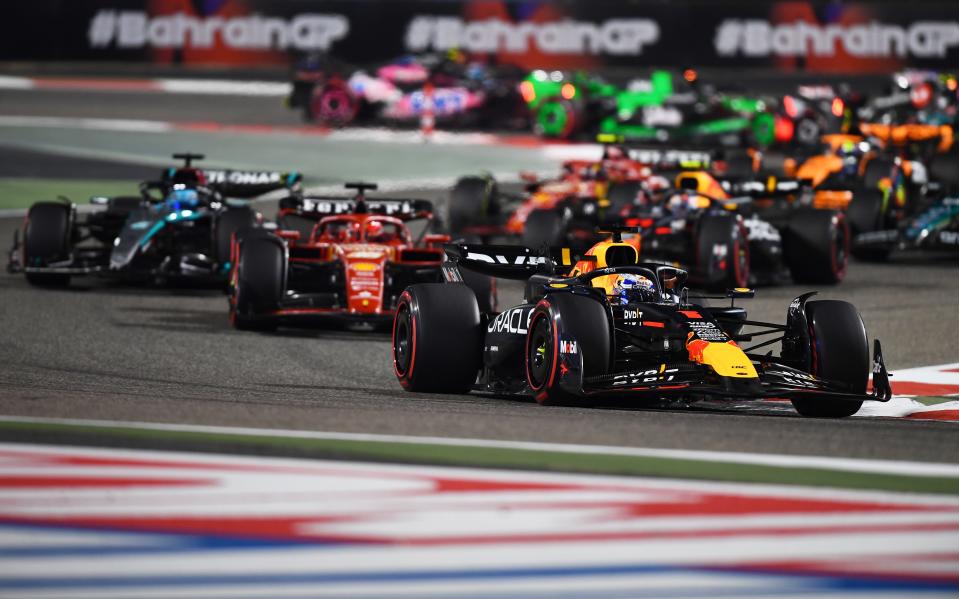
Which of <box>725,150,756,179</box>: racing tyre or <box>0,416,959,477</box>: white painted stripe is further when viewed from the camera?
<box>725,150,756,179</box>: racing tyre

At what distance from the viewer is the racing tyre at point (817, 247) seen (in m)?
18.2

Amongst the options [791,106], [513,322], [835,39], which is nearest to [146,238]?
[513,322]

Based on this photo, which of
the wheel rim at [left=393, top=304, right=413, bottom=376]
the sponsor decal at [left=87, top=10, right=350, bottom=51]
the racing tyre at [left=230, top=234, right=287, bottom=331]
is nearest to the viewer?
the wheel rim at [left=393, top=304, right=413, bottom=376]

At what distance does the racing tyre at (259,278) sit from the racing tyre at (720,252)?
4.52 meters

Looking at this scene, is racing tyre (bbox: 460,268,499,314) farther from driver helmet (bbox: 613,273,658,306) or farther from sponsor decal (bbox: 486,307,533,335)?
driver helmet (bbox: 613,273,658,306)

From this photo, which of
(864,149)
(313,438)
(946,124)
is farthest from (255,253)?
(946,124)

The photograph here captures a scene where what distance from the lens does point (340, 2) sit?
43.2 m

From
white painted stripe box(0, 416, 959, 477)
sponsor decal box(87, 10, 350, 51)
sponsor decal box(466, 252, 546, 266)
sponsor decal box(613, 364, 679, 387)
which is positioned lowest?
white painted stripe box(0, 416, 959, 477)

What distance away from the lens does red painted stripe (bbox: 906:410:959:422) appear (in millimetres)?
10891

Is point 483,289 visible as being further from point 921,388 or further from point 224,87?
point 224,87

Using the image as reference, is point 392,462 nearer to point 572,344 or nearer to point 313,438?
point 313,438

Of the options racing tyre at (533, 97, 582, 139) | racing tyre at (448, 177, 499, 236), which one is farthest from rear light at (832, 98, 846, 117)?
racing tyre at (448, 177, 499, 236)

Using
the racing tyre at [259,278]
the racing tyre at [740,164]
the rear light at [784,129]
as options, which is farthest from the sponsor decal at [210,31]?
the racing tyre at [259,278]

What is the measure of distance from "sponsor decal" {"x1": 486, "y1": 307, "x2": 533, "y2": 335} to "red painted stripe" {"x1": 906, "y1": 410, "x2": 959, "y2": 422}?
7.65ft
